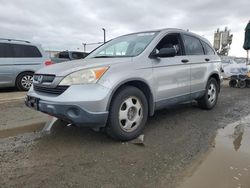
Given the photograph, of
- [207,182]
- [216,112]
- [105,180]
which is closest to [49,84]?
[105,180]

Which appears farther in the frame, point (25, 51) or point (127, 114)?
point (25, 51)

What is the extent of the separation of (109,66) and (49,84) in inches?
34.2

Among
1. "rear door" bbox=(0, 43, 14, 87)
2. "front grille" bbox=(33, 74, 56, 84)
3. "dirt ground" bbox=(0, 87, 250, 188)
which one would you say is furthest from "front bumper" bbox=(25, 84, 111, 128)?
"rear door" bbox=(0, 43, 14, 87)

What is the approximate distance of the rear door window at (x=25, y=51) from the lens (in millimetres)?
9180

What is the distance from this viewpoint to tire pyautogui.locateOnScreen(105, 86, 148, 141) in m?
3.53

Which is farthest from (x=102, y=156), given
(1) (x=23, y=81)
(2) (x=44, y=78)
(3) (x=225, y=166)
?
(1) (x=23, y=81)

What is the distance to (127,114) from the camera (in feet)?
12.3

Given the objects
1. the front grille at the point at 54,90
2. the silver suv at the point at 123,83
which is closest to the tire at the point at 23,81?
the silver suv at the point at 123,83

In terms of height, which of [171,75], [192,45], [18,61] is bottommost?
[171,75]

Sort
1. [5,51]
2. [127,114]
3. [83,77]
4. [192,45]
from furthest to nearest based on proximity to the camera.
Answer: [5,51] < [192,45] < [127,114] < [83,77]

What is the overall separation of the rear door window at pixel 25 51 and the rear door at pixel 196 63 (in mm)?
6315

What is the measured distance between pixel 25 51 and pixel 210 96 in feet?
22.4

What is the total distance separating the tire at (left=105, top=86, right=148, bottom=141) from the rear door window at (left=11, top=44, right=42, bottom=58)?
6813 mm

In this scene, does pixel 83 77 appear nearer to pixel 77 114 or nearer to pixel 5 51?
pixel 77 114
